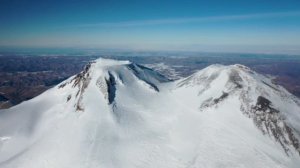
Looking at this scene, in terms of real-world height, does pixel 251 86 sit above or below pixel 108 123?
above

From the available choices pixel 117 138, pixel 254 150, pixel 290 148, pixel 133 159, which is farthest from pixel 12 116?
pixel 290 148

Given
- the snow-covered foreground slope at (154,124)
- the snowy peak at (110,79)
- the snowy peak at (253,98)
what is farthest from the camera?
the snowy peak at (110,79)

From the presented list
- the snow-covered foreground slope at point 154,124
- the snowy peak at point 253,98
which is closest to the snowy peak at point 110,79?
the snow-covered foreground slope at point 154,124

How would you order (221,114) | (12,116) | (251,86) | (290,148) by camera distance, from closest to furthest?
(290,148), (221,114), (251,86), (12,116)

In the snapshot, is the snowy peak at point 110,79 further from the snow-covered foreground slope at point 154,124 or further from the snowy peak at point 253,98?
the snowy peak at point 253,98

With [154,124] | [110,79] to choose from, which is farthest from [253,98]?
[110,79]

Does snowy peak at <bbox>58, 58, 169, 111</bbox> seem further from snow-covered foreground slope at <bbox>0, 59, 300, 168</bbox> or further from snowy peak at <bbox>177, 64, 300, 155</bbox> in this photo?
snowy peak at <bbox>177, 64, 300, 155</bbox>

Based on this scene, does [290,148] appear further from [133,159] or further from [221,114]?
[133,159]

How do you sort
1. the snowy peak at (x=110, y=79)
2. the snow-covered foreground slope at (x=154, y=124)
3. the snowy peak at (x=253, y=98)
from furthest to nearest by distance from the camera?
the snowy peak at (x=110, y=79)
the snowy peak at (x=253, y=98)
the snow-covered foreground slope at (x=154, y=124)

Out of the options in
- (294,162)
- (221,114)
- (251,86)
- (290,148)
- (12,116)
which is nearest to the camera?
(294,162)
